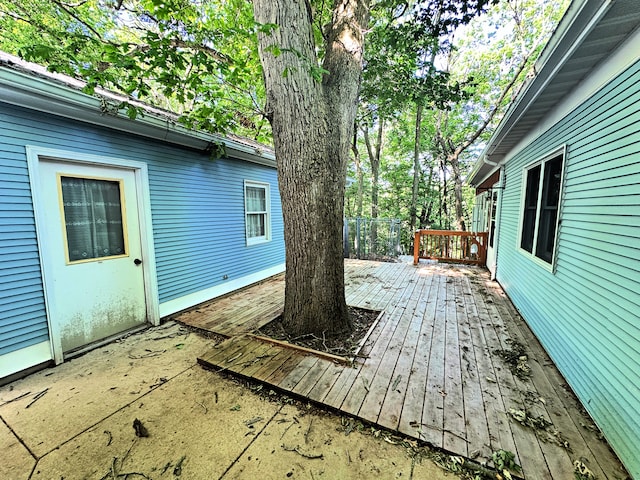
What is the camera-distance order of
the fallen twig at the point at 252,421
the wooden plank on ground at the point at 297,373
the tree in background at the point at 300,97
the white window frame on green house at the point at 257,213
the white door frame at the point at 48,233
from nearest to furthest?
the fallen twig at the point at 252,421 < the wooden plank on ground at the point at 297,373 < the white door frame at the point at 48,233 < the tree in background at the point at 300,97 < the white window frame on green house at the point at 257,213

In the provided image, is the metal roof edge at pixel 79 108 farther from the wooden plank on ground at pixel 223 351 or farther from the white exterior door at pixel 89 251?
the wooden plank on ground at pixel 223 351

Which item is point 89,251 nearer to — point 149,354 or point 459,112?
point 149,354

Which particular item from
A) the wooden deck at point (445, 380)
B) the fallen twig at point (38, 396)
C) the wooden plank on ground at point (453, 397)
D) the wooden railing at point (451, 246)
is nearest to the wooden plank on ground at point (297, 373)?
the wooden deck at point (445, 380)

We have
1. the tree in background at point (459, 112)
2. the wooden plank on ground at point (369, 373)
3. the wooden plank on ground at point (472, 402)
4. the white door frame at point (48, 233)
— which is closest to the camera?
the wooden plank on ground at point (472, 402)

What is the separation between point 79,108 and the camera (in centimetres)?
241

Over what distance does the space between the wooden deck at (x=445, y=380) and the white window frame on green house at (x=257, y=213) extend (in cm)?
170

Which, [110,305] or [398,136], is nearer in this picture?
[110,305]

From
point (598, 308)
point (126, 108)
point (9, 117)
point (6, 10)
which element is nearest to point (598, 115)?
point (598, 308)

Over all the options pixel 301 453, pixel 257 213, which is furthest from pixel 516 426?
pixel 257 213

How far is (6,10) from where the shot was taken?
5.37 m

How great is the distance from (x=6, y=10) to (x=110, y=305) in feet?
24.2

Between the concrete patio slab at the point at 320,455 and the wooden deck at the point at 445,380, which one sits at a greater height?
the wooden deck at the point at 445,380

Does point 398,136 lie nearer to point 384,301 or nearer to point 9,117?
point 384,301

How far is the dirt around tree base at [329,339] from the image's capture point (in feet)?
8.82
